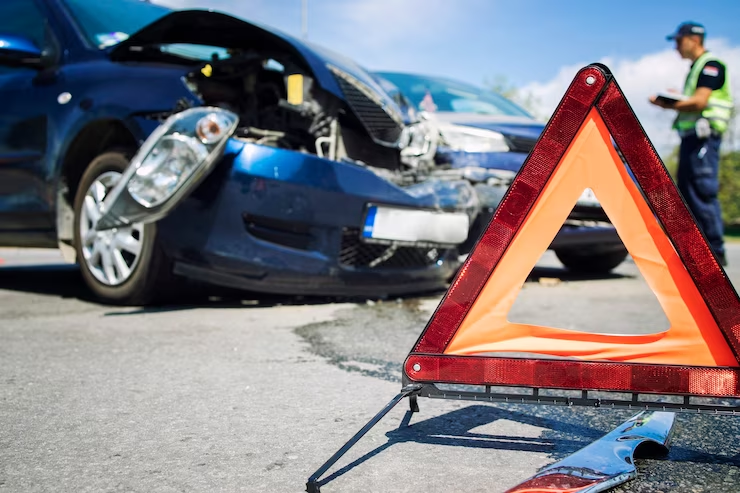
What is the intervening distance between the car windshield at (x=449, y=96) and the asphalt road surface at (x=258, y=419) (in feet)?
11.3

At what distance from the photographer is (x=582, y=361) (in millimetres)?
1916

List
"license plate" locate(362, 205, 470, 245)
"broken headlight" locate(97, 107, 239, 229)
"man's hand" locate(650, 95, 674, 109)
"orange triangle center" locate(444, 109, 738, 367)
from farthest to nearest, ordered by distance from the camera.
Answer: "man's hand" locate(650, 95, 674, 109) < "license plate" locate(362, 205, 470, 245) < "broken headlight" locate(97, 107, 239, 229) < "orange triangle center" locate(444, 109, 738, 367)

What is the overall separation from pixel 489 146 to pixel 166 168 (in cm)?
270

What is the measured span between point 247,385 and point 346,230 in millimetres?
1648

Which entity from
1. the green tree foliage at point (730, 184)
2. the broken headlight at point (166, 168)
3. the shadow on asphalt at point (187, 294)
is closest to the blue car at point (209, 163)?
the broken headlight at point (166, 168)

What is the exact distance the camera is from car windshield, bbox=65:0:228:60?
4.79 m

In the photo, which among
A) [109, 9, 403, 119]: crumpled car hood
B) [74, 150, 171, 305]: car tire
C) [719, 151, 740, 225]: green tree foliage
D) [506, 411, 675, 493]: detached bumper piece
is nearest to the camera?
[506, 411, 675, 493]: detached bumper piece

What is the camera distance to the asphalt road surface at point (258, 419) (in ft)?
5.93

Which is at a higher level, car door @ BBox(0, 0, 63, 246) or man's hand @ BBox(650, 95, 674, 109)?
man's hand @ BBox(650, 95, 674, 109)

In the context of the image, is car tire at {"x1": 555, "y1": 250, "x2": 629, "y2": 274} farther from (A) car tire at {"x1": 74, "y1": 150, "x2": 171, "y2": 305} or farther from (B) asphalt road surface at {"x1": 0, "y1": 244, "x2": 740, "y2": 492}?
(A) car tire at {"x1": 74, "y1": 150, "x2": 171, "y2": 305}

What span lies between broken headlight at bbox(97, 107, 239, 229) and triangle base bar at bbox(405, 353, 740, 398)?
2064mm

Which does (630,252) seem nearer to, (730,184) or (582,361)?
(582,361)

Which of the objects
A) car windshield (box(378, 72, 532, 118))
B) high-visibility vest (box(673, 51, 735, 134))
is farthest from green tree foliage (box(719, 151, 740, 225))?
high-visibility vest (box(673, 51, 735, 134))

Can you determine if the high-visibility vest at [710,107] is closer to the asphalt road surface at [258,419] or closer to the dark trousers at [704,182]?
the dark trousers at [704,182]
